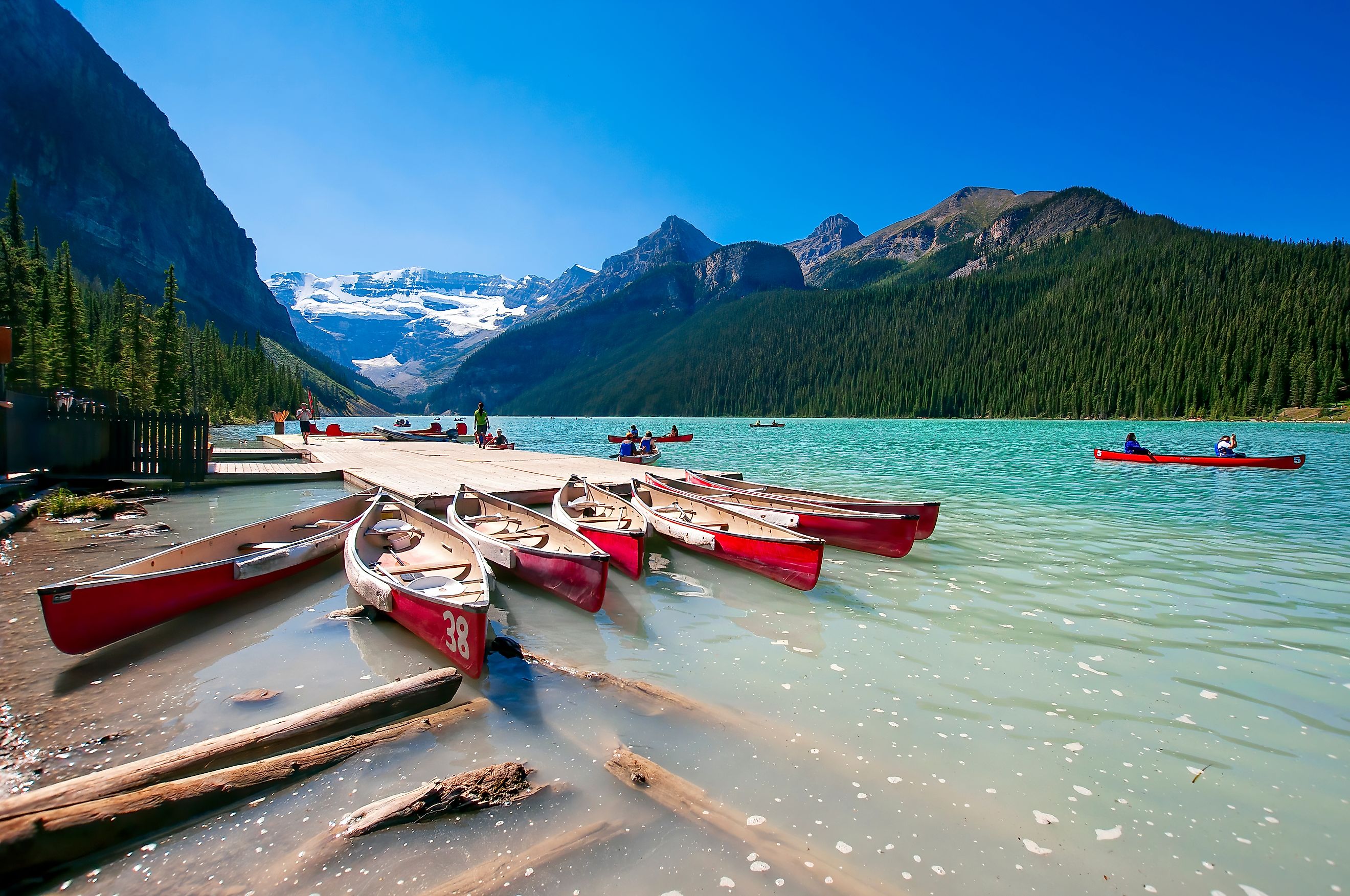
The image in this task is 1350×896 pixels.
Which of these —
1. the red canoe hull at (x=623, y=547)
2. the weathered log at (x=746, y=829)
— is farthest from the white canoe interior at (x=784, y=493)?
the weathered log at (x=746, y=829)

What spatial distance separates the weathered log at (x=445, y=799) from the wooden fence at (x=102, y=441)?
16.4 m

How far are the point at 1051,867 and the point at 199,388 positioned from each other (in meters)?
100

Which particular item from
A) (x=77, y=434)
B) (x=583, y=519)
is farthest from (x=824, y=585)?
(x=77, y=434)

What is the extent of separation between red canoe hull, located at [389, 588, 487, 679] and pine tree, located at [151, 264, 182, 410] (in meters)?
65.8

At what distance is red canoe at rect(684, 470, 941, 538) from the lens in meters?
12.9

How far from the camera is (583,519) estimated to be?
1320 cm

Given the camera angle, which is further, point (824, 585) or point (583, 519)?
point (583, 519)

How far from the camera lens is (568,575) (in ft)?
28.3

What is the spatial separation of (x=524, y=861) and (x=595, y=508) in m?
10.3

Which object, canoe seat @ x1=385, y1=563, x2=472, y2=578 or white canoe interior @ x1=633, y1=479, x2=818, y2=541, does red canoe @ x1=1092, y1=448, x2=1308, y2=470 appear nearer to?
white canoe interior @ x1=633, y1=479, x2=818, y2=541

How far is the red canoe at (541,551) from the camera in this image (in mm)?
8281

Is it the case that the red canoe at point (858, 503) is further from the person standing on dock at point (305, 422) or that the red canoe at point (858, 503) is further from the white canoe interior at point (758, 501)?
the person standing on dock at point (305, 422)

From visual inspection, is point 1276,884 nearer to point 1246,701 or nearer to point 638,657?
point 1246,701

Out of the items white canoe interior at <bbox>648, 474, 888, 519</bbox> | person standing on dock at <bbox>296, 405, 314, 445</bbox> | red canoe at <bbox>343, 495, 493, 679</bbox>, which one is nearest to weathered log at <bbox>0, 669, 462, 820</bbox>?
red canoe at <bbox>343, 495, 493, 679</bbox>
